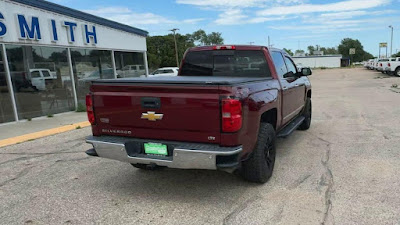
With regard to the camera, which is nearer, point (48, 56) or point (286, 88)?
point (286, 88)

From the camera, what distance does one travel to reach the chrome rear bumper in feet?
10.9

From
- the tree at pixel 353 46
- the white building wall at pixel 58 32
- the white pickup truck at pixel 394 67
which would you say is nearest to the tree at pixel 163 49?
the white pickup truck at pixel 394 67

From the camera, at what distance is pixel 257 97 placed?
3.79 meters

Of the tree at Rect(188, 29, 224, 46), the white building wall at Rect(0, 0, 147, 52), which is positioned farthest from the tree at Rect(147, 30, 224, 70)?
the white building wall at Rect(0, 0, 147, 52)

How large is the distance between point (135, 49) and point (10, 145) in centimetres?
989

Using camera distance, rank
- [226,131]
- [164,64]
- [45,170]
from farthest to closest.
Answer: [164,64] < [45,170] < [226,131]

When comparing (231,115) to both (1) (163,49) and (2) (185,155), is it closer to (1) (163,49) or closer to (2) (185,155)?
(2) (185,155)

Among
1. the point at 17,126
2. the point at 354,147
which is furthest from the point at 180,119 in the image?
the point at 17,126

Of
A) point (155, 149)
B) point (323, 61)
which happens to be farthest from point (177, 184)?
point (323, 61)

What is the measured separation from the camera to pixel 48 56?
34.8 ft

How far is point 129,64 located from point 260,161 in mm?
12678

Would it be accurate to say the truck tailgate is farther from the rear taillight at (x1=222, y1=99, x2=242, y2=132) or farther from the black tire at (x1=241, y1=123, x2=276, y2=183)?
the black tire at (x1=241, y1=123, x2=276, y2=183)

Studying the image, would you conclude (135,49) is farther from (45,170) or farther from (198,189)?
(198,189)

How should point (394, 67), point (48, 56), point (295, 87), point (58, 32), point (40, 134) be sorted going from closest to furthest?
1. point (295, 87)
2. point (40, 134)
3. point (48, 56)
4. point (58, 32)
5. point (394, 67)
